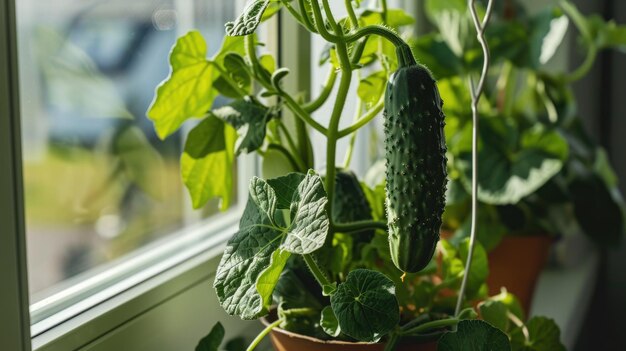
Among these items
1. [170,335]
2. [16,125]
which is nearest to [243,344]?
[170,335]

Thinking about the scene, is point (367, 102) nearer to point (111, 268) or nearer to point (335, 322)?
point (335, 322)

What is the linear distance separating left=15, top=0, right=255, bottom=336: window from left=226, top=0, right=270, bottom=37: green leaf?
246mm

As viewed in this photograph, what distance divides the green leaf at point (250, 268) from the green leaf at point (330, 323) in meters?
0.05

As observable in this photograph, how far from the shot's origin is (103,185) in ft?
2.72

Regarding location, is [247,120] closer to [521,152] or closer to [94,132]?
[94,132]

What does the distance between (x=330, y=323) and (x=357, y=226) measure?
0.31 feet

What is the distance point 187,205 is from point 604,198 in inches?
24.5

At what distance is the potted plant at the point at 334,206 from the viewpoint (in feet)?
1.59

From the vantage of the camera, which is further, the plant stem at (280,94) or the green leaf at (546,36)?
the green leaf at (546,36)

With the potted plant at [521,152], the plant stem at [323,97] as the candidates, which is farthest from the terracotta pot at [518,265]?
the plant stem at [323,97]

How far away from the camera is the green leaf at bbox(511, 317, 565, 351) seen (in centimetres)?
74

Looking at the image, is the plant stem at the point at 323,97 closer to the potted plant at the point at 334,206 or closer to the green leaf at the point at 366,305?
the potted plant at the point at 334,206

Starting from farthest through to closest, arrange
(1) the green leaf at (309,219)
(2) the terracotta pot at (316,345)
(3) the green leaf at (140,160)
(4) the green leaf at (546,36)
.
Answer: (4) the green leaf at (546,36) → (3) the green leaf at (140,160) → (2) the terracotta pot at (316,345) → (1) the green leaf at (309,219)

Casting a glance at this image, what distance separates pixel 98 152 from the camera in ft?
2.67
